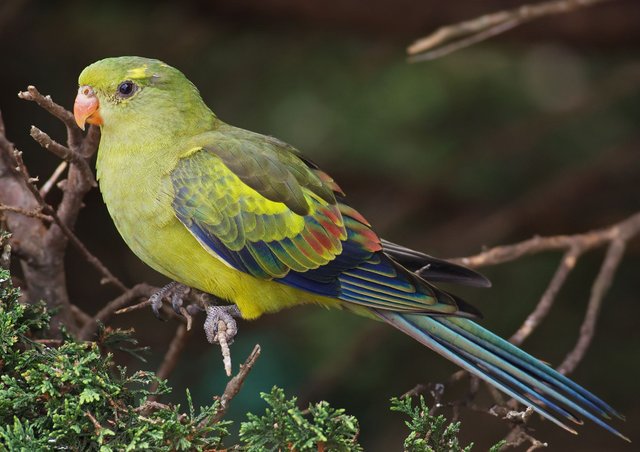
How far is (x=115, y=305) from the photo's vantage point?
3.10m

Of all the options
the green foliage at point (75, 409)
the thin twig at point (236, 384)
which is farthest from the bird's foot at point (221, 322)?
the green foliage at point (75, 409)

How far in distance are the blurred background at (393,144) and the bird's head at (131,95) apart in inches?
65.6

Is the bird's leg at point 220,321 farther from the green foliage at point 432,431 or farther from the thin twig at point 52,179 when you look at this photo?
the green foliage at point 432,431

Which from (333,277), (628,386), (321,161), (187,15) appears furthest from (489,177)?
(333,277)

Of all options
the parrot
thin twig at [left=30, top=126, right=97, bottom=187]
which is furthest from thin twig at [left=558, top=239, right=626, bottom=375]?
thin twig at [left=30, top=126, right=97, bottom=187]

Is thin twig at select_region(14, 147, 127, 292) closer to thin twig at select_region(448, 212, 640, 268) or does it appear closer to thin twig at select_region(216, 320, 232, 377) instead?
thin twig at select_region(216, 320, 232, 377)

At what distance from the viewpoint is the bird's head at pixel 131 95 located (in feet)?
10.5

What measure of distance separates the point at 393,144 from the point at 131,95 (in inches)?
115

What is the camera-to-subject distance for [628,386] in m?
5.39

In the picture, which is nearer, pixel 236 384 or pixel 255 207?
pixel 236 384

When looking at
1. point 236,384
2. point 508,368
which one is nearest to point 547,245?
point 508,368

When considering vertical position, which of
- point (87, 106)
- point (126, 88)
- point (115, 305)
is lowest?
point (115, 305)

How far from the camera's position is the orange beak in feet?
10.2

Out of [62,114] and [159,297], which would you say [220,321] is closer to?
[159,297]
